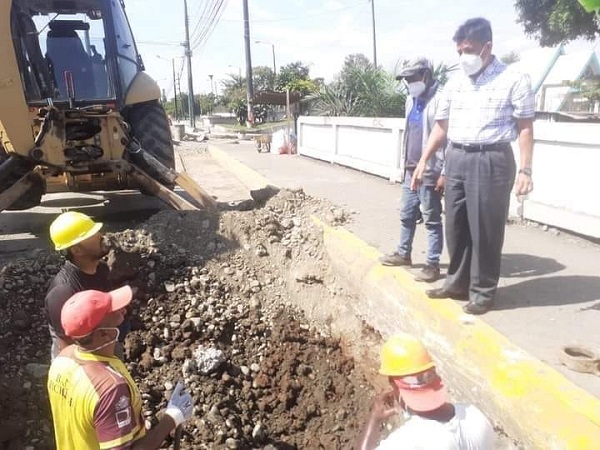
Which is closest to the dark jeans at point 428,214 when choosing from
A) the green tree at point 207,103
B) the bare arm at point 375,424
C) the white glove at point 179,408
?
the bare arm at point 375,424

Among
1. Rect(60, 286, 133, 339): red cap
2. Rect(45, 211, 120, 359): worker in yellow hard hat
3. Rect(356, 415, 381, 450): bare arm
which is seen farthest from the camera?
Rect(45, 211, 120, 359): worker in yellow hard hat

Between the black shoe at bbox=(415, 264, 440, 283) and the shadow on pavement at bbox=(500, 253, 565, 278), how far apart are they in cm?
58

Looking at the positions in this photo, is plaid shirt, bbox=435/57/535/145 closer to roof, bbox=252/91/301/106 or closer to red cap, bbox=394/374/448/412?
red cap, bbox=394/374/448/412

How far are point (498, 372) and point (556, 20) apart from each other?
78.4 feet

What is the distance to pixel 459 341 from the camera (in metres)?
3.48

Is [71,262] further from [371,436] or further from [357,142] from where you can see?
[357,142]

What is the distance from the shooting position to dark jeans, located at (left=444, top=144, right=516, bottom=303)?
343cm

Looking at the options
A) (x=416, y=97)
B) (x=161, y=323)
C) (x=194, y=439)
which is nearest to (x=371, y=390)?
(x=194, y=439)

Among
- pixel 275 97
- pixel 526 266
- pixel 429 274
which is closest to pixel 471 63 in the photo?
pixel 429 274

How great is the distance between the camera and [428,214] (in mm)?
4301

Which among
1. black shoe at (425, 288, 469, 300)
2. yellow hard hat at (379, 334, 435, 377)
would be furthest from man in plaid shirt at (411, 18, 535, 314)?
yellow hard hat at (379, 334, 435, 377)

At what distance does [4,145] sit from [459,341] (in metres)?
5.27

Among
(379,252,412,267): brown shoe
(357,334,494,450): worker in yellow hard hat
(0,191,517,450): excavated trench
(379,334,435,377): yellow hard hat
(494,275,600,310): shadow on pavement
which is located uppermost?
(379,334,435,377): yellow hard hat

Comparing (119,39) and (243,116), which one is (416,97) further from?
(243,116)
